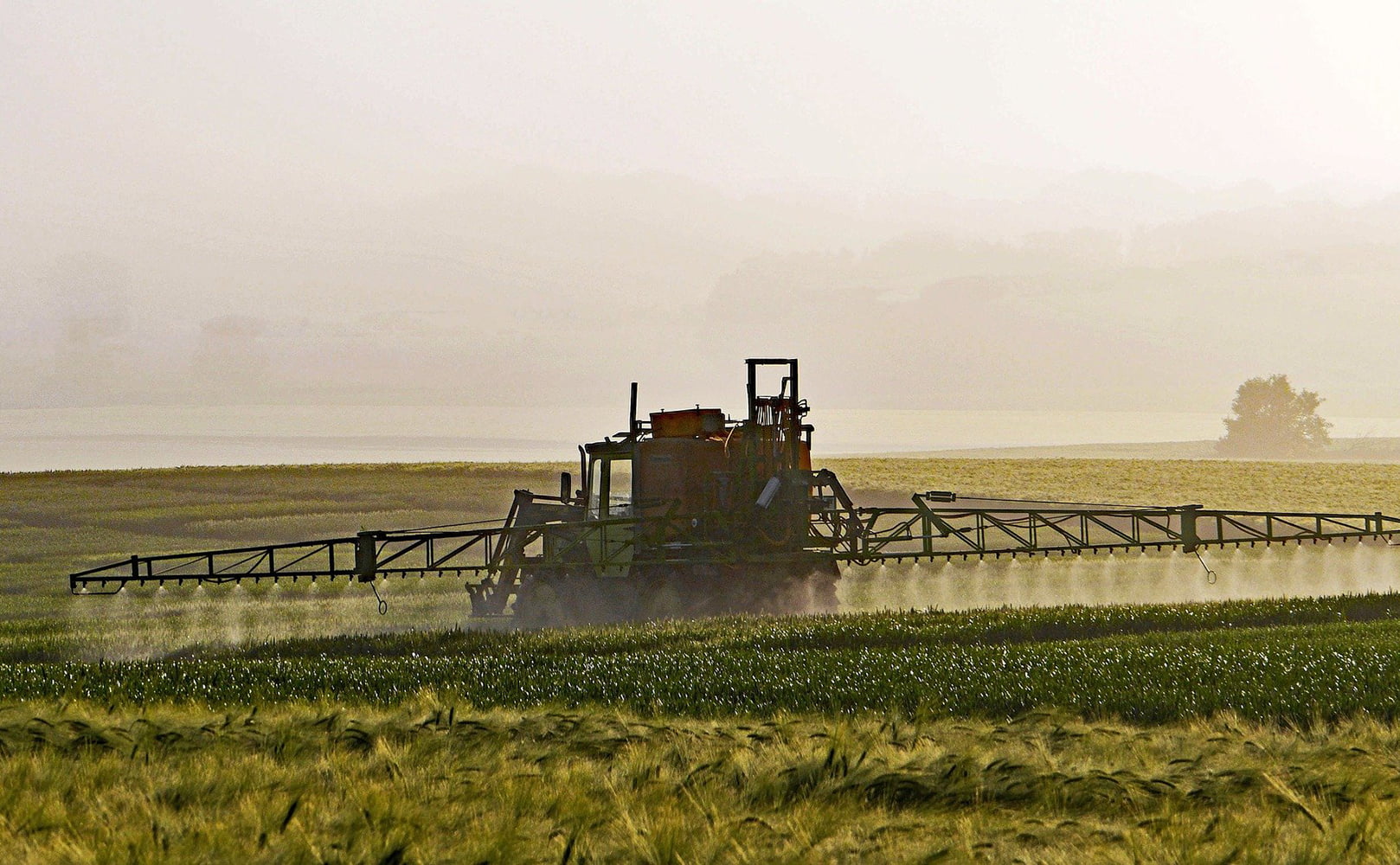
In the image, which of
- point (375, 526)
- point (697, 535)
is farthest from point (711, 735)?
point (375, 526)

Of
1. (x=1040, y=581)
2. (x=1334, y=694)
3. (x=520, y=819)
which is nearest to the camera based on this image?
(x=520, y=819)

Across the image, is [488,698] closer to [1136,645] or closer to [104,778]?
[104,778]

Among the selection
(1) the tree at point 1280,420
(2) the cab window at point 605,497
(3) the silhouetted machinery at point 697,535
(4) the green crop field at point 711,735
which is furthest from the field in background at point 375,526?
(1) the tree at point 1280,420

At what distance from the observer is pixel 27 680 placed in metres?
13.8

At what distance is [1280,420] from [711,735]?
128193mm

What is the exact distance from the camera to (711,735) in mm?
9328

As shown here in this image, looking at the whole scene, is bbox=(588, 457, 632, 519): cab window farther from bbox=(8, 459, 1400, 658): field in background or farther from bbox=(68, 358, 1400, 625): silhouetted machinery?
bbox=(8, 459, 1400, 658): field in background

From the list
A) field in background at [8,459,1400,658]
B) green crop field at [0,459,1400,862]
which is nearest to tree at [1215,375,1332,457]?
field in background at [8,459,1400,658]

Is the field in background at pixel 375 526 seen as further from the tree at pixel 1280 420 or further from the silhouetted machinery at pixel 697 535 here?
the tree at pixel 1280 420

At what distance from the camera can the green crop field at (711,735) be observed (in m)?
6.08

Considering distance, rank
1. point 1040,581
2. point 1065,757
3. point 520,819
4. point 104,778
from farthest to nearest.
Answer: point 1040,581, point 1065,757, point 104,778, point 520,819

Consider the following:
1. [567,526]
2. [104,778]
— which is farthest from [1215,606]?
[104,778]

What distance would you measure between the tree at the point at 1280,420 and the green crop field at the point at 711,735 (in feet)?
361

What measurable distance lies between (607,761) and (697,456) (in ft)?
45.5
